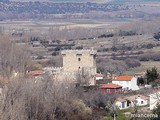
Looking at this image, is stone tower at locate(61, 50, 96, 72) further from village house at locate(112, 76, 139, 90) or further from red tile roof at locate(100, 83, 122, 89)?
red tile roof at locate(100, 83, 122, 89)

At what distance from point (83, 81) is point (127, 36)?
47.5 metres

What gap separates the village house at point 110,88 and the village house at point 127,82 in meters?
1.34

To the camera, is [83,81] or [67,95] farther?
[83,81]

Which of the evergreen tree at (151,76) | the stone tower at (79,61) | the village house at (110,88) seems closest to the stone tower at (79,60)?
the stone tower at (79,61)

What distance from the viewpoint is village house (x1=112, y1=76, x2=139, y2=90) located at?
1935 inches

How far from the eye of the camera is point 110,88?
4659 cm

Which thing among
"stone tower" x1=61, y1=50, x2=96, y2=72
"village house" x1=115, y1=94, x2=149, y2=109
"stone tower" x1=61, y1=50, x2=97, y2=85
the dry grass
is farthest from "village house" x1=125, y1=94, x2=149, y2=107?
the dry grass

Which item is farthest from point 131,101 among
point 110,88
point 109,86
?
point 109,86

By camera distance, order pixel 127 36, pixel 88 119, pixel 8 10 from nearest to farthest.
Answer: pixel 88 119, pixel 127 36, pixel 8 10

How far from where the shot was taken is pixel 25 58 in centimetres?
5419

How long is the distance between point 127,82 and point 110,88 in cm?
293

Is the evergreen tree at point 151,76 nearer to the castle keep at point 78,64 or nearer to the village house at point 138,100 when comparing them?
the castle keep at point 78,64

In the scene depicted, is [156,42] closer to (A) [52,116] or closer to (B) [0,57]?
(B) [0,57]

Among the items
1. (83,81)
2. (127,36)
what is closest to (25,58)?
(83,81)
